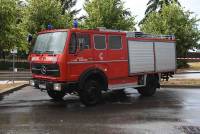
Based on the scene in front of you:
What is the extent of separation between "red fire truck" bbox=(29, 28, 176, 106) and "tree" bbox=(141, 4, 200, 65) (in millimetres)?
26827

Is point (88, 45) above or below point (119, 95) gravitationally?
above

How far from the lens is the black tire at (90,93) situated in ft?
51.3

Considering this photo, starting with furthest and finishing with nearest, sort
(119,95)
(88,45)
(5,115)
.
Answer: (119,95)
(88,45)
(5,115)

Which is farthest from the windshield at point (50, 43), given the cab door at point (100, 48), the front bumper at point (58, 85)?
→ the cab door at point (100, 48)

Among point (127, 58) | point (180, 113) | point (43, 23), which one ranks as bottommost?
point (180, 113)

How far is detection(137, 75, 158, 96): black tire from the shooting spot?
1888cm

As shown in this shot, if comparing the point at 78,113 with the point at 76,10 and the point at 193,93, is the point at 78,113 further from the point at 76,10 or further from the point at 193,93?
the point at 76,10

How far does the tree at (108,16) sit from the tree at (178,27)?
8.43 feet

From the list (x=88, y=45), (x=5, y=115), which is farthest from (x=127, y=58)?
(x=5, y=115)

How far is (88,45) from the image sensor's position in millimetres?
15844

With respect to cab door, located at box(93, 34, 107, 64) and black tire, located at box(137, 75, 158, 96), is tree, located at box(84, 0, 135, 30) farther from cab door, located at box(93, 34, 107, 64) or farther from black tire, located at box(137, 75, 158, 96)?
cab door, located at box(93, 34, 107, 64)

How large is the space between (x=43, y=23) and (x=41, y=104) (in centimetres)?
3038

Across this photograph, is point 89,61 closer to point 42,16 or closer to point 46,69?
point 46,69

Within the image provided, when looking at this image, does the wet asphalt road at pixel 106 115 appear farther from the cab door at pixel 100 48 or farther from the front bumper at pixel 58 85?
the cab door at pixel 100 48
